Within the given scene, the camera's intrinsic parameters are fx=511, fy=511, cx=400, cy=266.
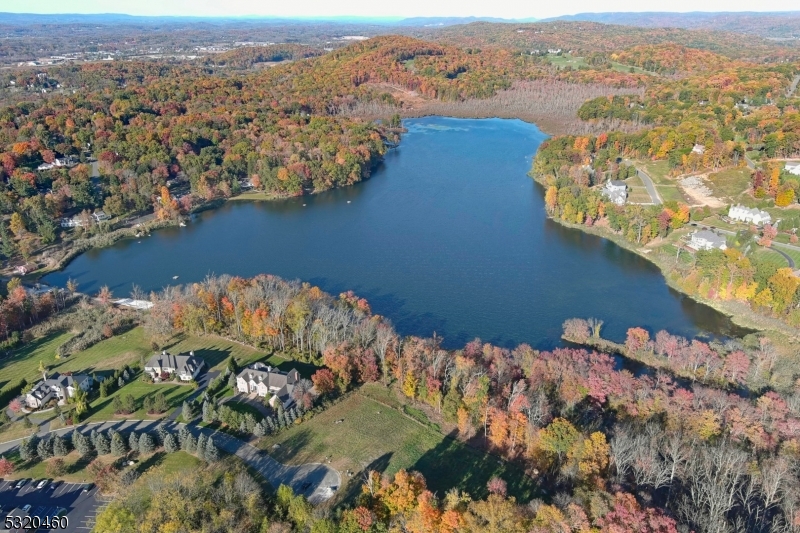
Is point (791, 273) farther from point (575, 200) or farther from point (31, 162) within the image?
point (31, 162)

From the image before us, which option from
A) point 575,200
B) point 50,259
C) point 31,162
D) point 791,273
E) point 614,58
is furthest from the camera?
point 614,58

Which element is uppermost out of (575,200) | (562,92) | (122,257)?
(562,92)

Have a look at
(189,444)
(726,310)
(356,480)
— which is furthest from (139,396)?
(726,310)

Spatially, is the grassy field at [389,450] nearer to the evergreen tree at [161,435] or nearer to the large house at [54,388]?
the evergreen tree at [161,435]

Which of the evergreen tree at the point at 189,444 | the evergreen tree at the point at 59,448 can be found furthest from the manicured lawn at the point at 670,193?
the evergreen tree at the point at 59,448

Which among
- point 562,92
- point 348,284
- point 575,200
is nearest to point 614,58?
point 562,92

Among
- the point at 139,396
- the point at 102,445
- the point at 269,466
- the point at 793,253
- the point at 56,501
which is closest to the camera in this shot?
the point at 56,501

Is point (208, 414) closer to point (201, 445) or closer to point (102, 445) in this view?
point (201, 445)
